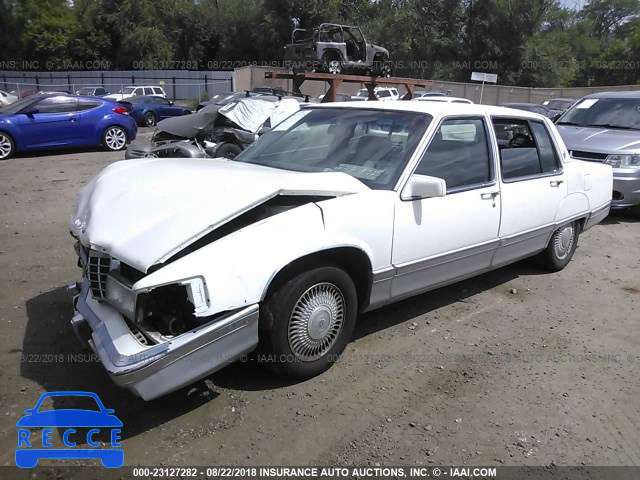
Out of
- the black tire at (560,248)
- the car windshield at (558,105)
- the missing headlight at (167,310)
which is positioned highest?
the car windshield at (558,105)

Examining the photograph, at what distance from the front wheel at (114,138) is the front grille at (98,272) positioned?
36.8 ft

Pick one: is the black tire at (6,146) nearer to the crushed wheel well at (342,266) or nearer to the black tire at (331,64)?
the black tire at (331,64)

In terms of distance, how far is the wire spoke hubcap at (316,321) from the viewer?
3162 mm

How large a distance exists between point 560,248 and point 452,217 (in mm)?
2181

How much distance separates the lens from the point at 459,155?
4145 millimetres

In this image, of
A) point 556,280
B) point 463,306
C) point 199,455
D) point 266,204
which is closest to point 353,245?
point 266,204

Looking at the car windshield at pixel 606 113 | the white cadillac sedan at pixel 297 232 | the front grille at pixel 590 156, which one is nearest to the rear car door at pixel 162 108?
the car windshield at pixel 606 113

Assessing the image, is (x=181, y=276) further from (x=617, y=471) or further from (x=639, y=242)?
(x=639, y=242)

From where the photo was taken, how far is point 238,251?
2809mm

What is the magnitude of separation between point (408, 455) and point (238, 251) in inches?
54.7

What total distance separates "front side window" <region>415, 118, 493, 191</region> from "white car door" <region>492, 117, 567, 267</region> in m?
0.22

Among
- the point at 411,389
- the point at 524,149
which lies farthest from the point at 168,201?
the point at 524,149

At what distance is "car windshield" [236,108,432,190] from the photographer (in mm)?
3752

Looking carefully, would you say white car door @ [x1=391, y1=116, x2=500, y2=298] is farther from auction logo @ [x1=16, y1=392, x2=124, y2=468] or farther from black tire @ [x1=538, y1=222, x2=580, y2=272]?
auction logo @ [x1=16, y1=392, x2=124, y2=468]
